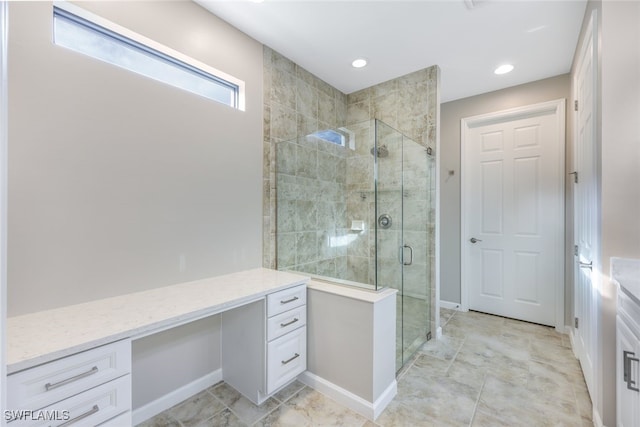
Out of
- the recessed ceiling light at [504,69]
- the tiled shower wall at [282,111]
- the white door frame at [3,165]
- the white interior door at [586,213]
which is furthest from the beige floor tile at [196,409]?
the recessed ceiling light at [504,69]

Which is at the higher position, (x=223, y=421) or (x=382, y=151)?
(x=382, y=151)

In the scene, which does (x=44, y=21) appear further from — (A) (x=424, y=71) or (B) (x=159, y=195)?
(A) (x=424, y=71)

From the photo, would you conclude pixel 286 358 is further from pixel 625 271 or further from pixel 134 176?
pixel 625 271

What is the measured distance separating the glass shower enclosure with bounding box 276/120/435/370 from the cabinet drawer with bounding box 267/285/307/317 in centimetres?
26

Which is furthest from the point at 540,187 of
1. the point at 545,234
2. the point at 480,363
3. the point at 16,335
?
the point at 16,335

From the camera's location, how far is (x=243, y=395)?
190 centimetres

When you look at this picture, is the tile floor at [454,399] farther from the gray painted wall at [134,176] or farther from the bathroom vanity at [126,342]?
the gray painted wall at [134,176]

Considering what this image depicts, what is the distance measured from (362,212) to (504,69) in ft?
6.63

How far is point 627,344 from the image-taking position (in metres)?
1.25

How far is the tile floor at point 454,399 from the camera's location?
1670 millimetres

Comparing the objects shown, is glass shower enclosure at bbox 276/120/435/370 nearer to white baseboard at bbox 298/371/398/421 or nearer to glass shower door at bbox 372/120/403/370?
glass shower door at bbox 372/120/403/370

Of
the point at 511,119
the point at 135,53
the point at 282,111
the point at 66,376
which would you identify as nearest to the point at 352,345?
the point at 66,376

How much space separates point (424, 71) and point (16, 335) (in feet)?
11.3

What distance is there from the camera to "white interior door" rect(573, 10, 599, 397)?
1711 millimetres
